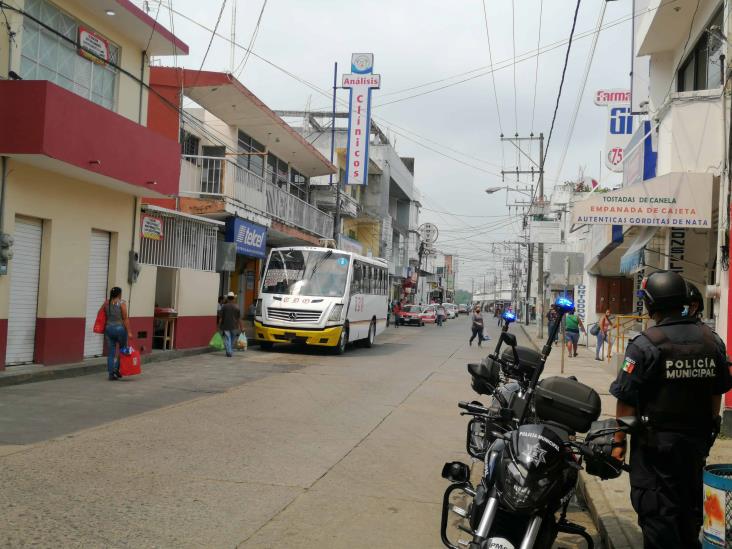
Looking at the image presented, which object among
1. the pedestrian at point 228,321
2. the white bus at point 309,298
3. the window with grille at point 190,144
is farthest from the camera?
the window with grille at point 190,144

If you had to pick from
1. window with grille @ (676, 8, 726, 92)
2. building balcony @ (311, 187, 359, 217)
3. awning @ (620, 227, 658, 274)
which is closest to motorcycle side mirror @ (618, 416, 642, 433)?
window with grille @ (676, 8, 726, 92)

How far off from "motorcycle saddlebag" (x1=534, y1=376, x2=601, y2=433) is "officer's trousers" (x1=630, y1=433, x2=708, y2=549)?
1.26ft

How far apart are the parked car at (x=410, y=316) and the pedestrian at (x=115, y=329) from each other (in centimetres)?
3508

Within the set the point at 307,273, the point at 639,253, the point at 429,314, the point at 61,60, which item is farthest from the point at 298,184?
the point at 639,253

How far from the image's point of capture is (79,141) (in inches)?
487

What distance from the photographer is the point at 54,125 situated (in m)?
11.7

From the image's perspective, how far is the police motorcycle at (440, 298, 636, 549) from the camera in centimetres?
338

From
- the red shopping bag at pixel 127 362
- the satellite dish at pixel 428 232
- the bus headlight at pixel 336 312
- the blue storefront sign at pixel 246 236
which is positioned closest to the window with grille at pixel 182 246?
the blue storefront sign at pixel 246 236

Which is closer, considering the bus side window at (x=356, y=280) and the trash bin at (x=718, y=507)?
the trash bin at (x=718, y=507)

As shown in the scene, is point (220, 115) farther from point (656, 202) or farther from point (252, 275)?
point (656, 202)

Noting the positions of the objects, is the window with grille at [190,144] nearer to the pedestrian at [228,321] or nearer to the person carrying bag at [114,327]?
the pedestrian at [228,321]

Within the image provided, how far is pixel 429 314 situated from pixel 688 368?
47.9 m

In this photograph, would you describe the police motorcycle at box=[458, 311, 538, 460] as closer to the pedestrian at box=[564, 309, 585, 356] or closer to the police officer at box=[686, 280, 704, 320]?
the police officer at box=[686, 280, 704, 320]

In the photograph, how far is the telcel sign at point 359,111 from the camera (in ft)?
108
